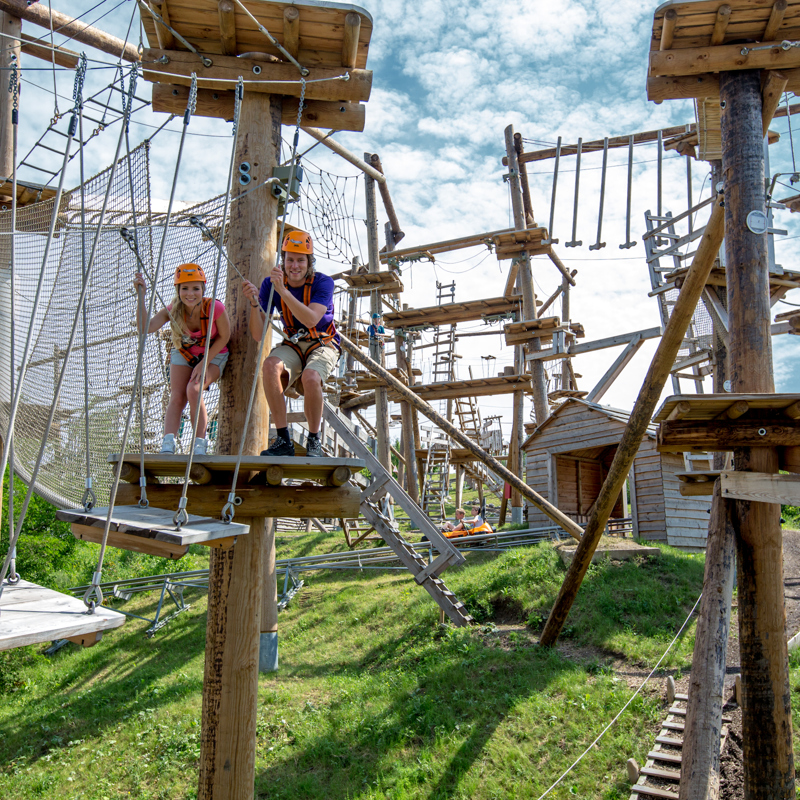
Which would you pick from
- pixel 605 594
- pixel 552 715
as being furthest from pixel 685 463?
pixel 552 715

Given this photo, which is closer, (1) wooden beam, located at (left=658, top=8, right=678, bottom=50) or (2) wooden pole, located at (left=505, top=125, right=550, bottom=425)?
(1) wooden beam, located at (left=658, top=8, right=678, bottom=50)

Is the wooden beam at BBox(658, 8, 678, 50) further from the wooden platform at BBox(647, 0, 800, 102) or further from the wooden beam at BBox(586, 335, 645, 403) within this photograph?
the wooden beam at BBox(586, 335, 645, 403)

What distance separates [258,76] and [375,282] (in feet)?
27.9

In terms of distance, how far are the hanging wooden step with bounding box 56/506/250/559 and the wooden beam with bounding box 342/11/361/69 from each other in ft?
10.7

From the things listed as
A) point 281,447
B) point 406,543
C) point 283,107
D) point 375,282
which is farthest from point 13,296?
point 375,282

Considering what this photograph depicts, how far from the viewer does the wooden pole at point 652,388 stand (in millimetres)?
4891

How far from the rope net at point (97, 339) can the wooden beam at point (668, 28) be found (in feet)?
12.3

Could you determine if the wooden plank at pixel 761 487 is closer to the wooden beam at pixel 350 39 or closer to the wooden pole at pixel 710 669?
the wooden pole at pixel 710 669

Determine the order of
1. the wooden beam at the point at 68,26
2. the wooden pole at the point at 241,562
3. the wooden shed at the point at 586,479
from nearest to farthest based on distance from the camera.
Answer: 1. the wooden pole at the point at 241,562
2. the wooden beam at the point at 68,26
3. the wooden shed at the point at 586,479

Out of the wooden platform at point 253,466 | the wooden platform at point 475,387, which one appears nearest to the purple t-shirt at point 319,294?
the wooden platform at point 253,466

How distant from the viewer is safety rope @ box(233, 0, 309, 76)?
4027mm

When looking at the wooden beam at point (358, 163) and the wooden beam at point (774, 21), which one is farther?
the wooden beam at point (358, 163)

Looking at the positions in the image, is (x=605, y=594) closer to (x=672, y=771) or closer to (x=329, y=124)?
(x=672, y=771)

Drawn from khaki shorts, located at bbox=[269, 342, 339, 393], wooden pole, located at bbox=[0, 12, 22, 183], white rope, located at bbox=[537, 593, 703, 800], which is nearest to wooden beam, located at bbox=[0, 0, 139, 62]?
wooden pole, located at bbox=[0, 12, 22, 183]
